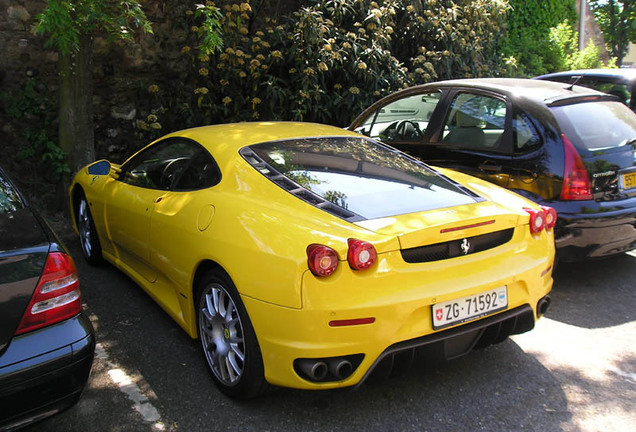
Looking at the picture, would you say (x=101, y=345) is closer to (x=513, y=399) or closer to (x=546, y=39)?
(x=513, y=399)

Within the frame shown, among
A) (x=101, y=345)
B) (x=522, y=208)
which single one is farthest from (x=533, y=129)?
(x=101, y=345)

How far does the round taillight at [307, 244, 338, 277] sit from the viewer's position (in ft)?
8.29

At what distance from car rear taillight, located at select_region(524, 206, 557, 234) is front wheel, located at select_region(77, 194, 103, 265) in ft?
11.4

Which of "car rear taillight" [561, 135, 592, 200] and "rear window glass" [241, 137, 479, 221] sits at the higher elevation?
"rear window glass" [241, 137, 479, 221]

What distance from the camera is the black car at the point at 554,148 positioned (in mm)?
4211

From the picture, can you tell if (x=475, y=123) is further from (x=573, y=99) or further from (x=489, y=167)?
(x=573, y=99)

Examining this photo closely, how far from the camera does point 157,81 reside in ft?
27.6

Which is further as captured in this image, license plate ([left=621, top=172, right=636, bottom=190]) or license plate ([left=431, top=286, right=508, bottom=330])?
license plate ([left=621, top=172, right=636, bottom=190])

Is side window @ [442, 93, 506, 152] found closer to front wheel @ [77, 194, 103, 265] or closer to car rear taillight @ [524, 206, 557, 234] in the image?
car rear taillight @ [524, 206, 557, 234]

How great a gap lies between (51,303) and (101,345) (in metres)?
1.33

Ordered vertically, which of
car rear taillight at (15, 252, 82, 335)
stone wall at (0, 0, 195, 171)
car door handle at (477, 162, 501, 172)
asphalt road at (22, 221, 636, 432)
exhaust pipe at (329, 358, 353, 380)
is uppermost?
stone wall at (0, 0, 195, 171)

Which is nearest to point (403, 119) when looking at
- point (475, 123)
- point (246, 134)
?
point (475, 123)

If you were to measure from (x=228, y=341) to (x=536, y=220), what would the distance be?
177 cm

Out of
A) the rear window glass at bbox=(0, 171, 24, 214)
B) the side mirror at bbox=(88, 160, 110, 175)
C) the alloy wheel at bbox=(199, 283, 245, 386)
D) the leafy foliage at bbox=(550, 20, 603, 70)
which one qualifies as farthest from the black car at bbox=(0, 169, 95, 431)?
the leafy foliage at bbox=(550, 20, 603, 70)
